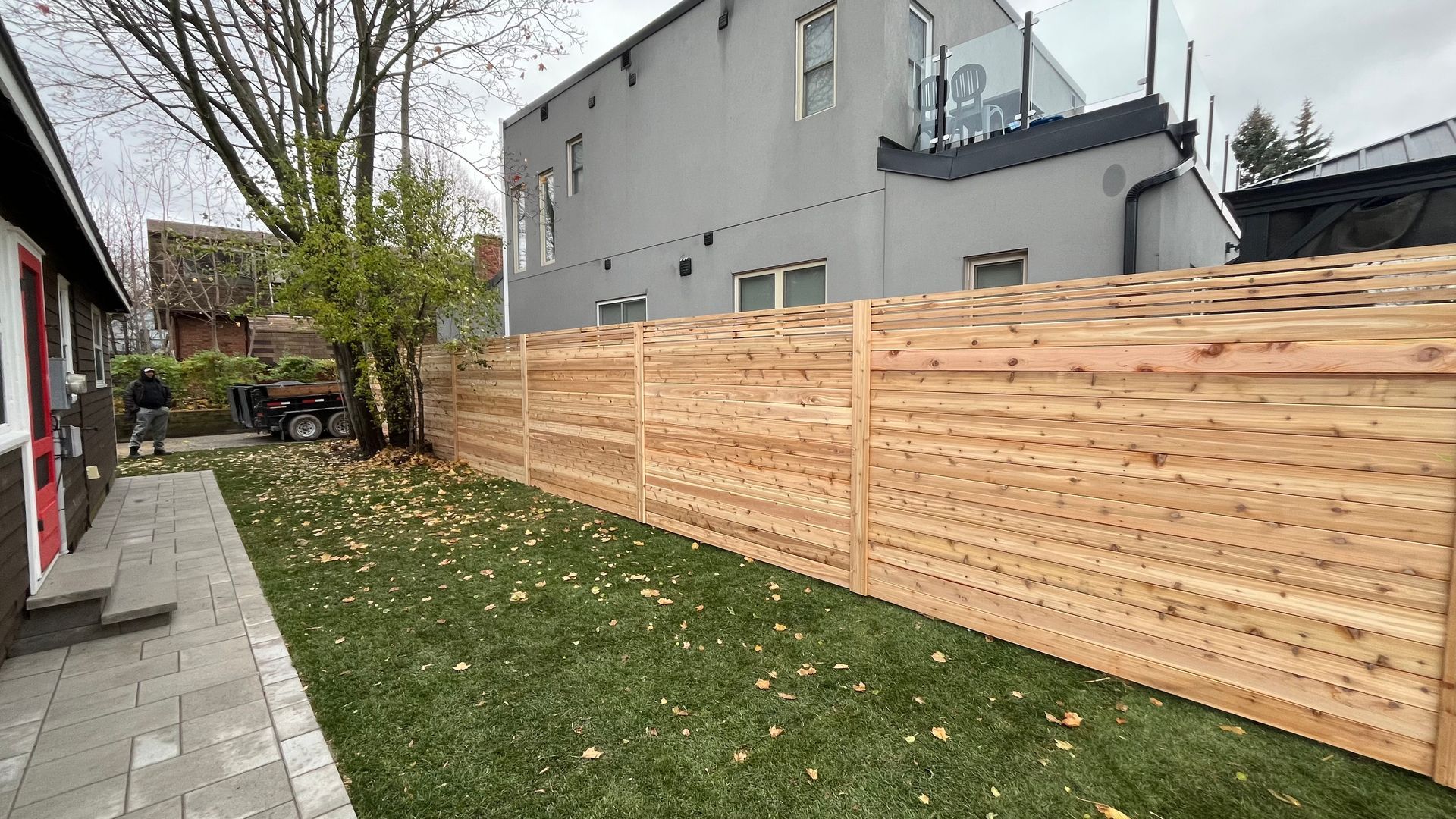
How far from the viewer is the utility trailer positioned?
1190 centimetres

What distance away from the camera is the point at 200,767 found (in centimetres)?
229

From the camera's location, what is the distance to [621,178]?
30.4 feet

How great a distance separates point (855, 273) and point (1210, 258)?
12.6 feet

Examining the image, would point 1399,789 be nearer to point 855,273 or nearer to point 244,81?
point 855,273

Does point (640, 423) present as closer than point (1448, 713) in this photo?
No

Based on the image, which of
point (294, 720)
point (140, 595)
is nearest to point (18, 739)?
point (294, 720)

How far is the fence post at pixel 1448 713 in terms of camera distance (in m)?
2.14

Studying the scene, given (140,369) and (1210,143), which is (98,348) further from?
(1210,143)

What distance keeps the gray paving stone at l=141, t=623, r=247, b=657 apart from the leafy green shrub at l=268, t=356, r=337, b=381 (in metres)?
14.8

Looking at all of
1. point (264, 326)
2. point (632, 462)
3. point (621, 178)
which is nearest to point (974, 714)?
point (632, 462)

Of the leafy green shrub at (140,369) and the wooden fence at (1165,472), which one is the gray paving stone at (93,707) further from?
the leafy green shrub at (140,369)

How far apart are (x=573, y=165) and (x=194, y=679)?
31.3 ft

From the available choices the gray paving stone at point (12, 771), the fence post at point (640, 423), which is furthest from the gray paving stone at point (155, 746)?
the fence post at point (640, 423)

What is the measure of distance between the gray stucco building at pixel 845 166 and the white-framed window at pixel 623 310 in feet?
0.12
